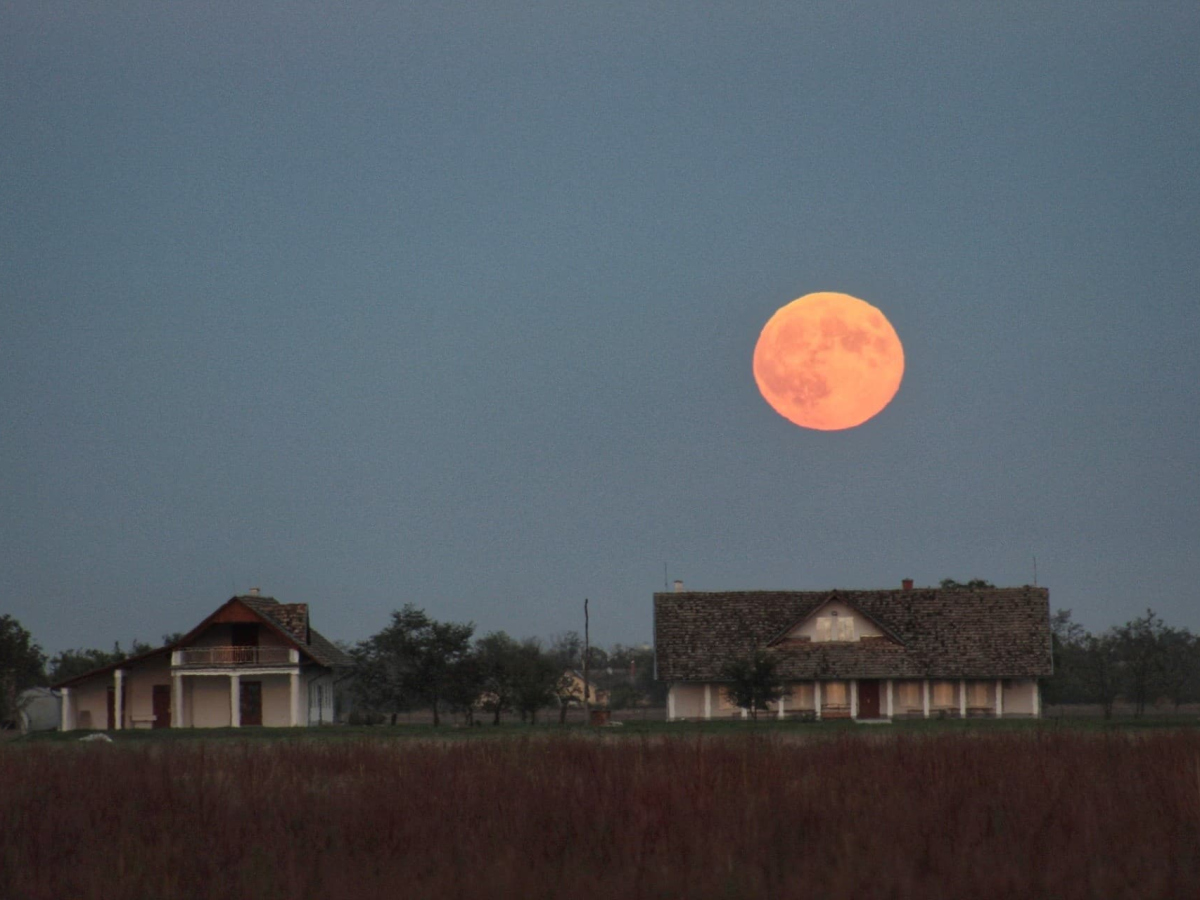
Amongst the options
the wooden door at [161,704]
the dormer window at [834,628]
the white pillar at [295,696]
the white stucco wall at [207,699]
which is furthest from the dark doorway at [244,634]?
the dormer window at [834,628]

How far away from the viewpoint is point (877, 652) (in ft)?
216

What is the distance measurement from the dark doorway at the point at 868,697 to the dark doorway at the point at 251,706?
26390 mm

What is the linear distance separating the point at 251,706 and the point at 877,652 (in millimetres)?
27816

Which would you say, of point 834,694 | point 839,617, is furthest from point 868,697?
point 839,617

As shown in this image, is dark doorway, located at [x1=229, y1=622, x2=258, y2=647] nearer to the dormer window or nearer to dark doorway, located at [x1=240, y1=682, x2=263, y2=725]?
dark doorway, located at [x1=240, y1=682, x2=263, y2=725]

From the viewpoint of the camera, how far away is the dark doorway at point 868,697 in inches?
2554

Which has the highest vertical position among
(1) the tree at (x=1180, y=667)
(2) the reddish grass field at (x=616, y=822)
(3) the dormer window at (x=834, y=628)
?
(2) the reddish grass field at (x=616, y=822)

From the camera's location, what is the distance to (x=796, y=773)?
18.4 m

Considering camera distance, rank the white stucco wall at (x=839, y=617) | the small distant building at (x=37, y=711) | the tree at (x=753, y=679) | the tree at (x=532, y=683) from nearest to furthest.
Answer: the tree at (x=753, y=679)
the tree at (x=532, y=683)
the white stucco wall at (x=839, y=617)
the small distant building at (x=37, y=711)

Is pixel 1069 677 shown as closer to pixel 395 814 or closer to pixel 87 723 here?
pixel 87 723

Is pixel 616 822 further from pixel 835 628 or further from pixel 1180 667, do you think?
pixel 1180 667

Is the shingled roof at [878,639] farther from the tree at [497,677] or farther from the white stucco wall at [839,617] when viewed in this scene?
the tree at [497,677]

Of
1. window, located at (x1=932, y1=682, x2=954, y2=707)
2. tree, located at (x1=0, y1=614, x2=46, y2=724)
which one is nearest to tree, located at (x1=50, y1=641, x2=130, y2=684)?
tree, located at (x1=0, y1=614, x2=46, y2=724)

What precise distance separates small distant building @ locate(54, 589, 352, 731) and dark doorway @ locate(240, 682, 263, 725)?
44mm
